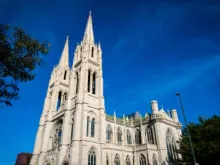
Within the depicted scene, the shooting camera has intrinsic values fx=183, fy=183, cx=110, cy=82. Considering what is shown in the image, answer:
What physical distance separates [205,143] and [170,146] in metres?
13.5

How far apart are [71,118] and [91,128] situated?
481cm

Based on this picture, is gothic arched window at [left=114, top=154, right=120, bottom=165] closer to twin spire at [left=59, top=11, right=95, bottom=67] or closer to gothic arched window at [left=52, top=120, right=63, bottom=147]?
gothic arched window at [left=52, top=120, right=63, bottom=147]

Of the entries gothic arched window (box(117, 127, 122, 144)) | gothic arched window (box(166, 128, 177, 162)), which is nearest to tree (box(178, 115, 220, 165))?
gothic arched window (box(166, 128, 177, 162))

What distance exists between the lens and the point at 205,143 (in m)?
27.7

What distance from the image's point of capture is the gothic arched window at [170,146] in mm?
38812

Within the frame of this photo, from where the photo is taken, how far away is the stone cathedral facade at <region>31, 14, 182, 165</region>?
106 feet

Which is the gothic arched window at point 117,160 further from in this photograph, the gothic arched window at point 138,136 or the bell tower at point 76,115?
the gothic arched window at point 138,136

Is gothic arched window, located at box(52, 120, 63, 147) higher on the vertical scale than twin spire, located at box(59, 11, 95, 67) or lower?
lower

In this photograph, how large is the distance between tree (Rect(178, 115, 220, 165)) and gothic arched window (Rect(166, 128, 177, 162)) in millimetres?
8651

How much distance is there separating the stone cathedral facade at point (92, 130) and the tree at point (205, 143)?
316 inches

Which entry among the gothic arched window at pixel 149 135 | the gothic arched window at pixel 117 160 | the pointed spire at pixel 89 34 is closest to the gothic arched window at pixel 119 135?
the gothic arched window at pixel 117 160

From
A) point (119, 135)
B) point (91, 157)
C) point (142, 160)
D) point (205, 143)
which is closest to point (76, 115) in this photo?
point (91, 157)

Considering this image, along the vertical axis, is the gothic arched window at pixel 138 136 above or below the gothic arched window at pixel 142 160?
above

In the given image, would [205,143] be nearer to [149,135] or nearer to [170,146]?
[170,146]
